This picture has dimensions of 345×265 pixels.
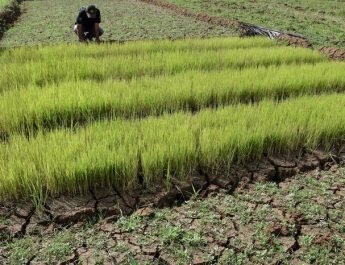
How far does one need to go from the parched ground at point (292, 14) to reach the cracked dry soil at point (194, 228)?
5.06 m

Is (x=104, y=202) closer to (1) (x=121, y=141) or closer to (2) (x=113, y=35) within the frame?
(1) (x=121, y=141)

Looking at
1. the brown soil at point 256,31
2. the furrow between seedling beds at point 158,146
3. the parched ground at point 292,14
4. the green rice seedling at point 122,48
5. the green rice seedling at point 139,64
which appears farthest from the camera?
the parched ground at point 292,14

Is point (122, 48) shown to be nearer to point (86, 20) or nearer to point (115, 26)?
point (86, 20)

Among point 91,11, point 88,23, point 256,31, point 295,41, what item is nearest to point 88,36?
point 88,23

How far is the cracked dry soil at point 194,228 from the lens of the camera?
186cm

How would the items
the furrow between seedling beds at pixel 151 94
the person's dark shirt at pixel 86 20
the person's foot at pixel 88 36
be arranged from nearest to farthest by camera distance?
the furrow between seedling beds at pixel 151 94
the person's dark shirt at pixel 86 20
the person's foot at pixel 88 36

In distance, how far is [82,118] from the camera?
133 inches

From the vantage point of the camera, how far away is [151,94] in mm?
3641

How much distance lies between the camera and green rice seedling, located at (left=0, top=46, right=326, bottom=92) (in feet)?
14.0

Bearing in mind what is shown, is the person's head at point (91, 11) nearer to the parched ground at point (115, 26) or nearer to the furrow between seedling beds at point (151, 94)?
the parched ground at point (115, 26)

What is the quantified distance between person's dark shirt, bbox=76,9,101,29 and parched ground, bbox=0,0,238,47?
2.77 feet

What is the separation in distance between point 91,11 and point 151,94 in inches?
128

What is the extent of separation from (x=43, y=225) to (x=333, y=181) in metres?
1.80

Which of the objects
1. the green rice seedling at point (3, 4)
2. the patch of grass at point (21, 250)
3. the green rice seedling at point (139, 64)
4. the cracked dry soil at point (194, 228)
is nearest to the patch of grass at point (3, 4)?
the green rice seedling at point (3, 4)
